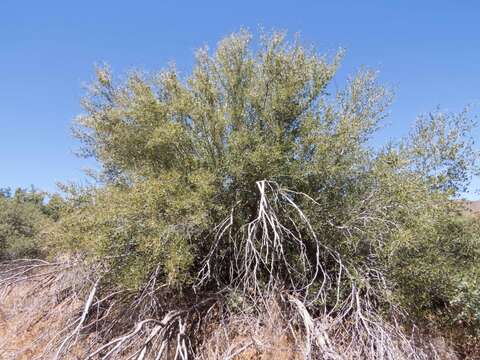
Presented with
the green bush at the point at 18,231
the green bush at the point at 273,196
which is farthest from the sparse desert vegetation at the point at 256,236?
the green bush at the point at 18,231

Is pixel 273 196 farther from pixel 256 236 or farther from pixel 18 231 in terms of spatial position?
pixel 18 231

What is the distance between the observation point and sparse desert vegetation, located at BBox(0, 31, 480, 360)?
16.5 ft

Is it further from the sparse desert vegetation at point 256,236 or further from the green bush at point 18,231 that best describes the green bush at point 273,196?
the green bush at point 18,231

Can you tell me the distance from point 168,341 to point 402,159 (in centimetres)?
493

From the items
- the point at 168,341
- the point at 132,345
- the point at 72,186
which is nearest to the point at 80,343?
the point at 132,345

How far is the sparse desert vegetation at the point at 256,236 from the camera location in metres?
5.04

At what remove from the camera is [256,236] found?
6004 mm

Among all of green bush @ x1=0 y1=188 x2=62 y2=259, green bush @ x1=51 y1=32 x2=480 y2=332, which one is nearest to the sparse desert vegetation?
green bush @ x1=51 y1=32 x2=480 y2=332

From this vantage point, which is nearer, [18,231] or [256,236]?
[256,236]

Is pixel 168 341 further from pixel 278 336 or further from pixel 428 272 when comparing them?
pixel 428 272

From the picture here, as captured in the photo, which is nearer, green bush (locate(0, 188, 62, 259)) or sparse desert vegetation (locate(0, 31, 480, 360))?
sparse desert vegetation (locate(0, 31, 480, 360))

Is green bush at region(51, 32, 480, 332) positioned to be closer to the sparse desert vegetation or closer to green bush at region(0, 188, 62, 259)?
the sparse desert vegetation

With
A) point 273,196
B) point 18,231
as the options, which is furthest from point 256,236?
point 18,231

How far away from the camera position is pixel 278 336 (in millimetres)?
5113
